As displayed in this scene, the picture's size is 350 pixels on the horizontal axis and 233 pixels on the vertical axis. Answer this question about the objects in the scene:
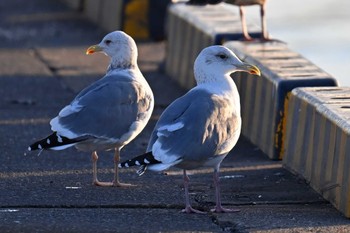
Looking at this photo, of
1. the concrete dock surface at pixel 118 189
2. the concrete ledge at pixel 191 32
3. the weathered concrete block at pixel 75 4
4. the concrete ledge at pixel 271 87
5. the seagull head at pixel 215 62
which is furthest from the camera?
the weathered concrete block at pixel 75 4

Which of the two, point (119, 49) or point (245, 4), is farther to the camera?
point (245, 4)

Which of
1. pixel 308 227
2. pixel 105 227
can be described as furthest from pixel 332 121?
pixel 105 227

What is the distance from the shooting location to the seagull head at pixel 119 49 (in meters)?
8.98

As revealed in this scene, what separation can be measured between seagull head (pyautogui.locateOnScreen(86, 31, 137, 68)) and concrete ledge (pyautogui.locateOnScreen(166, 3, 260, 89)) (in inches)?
131

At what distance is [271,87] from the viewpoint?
1019 centimetres

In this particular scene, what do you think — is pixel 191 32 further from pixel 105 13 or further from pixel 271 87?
pixel 105 13

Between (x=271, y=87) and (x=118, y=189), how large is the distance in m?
2.21

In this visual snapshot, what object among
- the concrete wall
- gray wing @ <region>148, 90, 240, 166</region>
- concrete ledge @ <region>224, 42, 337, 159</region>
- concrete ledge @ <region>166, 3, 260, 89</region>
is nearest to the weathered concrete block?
concrete ledge @ <region>166, 3, 260, 89</region>

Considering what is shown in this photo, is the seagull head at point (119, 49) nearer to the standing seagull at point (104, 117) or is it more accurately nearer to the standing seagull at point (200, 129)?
the standing seagull at point (104, 117)

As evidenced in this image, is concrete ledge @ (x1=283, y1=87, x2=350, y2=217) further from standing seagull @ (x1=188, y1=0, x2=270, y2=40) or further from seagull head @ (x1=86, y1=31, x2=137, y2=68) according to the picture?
standing seagull @ (x1=188, y1=0, x2=270, y2=40)

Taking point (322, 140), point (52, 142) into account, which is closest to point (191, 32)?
point (322, 140)

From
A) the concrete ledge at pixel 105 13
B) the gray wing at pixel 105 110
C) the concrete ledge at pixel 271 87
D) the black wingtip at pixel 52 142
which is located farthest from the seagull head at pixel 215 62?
the concrete ledge at pixel 105 13

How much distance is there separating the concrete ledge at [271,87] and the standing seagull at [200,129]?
6.24 feet

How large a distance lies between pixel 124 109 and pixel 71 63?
20.6ft
